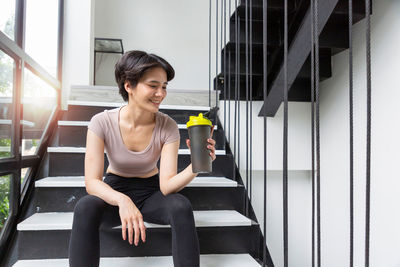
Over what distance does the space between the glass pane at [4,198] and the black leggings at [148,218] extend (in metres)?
0.51

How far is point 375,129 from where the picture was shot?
1930mm

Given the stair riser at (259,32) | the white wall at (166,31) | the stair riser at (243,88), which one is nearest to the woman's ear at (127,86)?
the stair riser at (259,32)

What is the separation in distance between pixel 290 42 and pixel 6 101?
1.71 metres

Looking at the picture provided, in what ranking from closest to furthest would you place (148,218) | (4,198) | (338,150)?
(148,218)
(4,198)
(338,150)

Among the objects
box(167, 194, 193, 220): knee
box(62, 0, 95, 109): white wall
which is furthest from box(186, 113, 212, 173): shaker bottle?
box(62, 0, 95, 109): white wall

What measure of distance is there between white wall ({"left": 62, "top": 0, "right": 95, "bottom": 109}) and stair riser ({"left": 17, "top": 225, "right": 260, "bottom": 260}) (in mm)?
1554

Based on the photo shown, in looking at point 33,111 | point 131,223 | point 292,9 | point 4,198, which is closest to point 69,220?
point 4,198

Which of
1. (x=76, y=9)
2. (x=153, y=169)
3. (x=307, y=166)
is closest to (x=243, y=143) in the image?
(x=307, y=166)

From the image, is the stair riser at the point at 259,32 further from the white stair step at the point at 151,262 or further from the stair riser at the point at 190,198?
the white stair step at the point at 151,262

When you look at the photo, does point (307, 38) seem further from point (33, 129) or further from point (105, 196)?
point (33, 129)

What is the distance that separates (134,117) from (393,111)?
61.9 inches

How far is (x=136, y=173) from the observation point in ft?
4.01

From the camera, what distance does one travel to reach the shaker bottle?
0.91 metres

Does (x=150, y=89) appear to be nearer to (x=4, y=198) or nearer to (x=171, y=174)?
(x=171, y=174)
